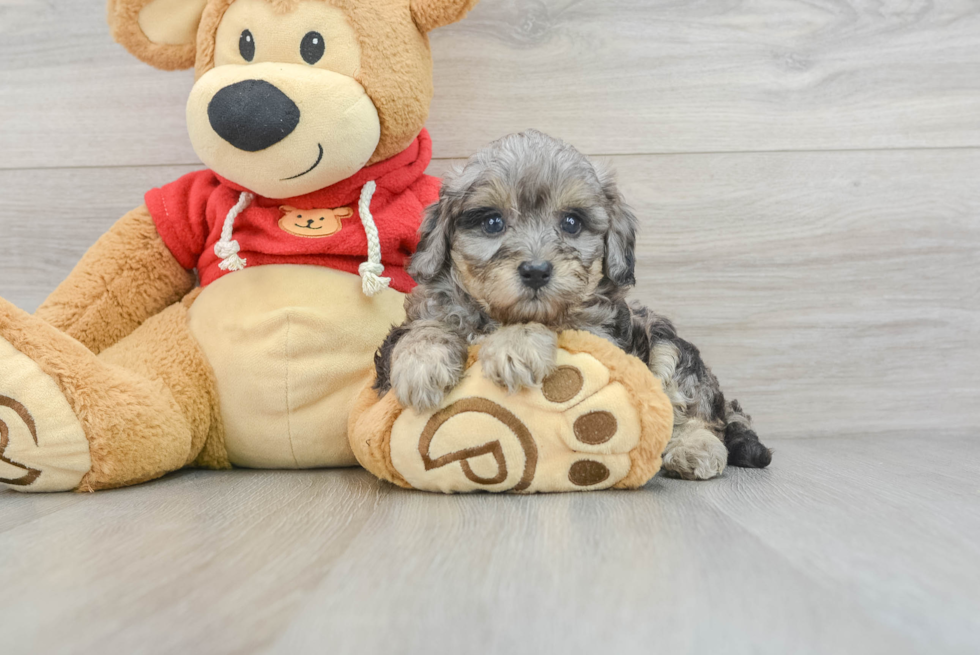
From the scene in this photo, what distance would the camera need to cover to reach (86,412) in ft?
5.08

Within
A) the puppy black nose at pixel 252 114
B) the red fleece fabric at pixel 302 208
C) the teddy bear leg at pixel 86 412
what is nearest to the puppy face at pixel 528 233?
the red fleece fabric at pixel 302 208

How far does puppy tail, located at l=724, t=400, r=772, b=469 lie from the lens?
182 centimetres

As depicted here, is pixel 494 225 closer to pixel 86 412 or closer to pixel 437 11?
pixel 437 11

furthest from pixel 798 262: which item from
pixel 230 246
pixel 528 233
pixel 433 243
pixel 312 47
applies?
pixel 230 246

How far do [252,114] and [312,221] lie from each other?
33 cm

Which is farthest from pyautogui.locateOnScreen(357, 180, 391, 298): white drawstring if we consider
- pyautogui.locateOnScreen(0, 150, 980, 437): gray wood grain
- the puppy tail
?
the puppy tail

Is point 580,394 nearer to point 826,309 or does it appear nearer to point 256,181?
point 256,181

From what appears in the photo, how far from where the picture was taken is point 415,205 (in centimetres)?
192

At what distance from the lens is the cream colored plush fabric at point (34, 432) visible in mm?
1484

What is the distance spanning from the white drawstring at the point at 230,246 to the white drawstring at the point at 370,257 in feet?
0.96

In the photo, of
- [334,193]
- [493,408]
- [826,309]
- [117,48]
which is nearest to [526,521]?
[493,408]

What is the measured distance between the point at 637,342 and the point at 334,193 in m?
0.83

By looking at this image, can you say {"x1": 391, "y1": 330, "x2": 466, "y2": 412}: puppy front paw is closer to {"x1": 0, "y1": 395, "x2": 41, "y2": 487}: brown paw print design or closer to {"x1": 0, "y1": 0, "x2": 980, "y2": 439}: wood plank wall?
{"x1": 0, "y1": 395, "x2": 41, "y2": 487}: brown paw print design

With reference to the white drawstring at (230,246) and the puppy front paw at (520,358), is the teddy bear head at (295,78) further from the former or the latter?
the puppy front paw at (520,358)
